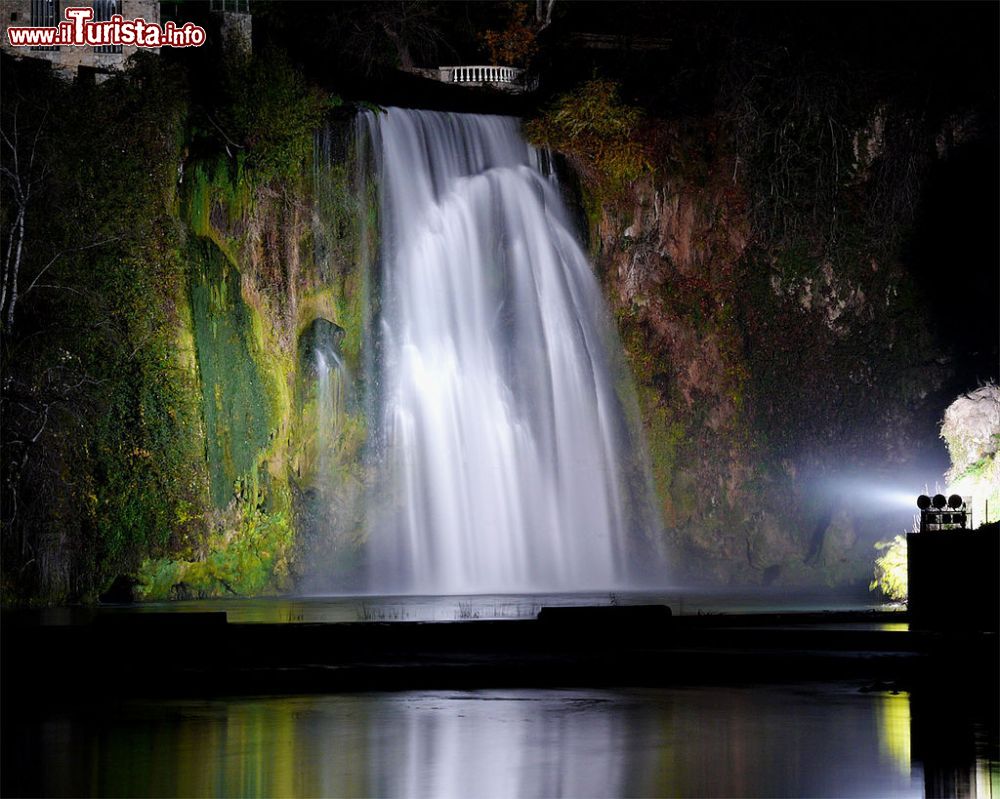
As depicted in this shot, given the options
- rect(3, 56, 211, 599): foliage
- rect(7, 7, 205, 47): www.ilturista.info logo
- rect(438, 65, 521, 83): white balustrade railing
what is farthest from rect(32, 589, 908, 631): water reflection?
rect(438, 65, 521, 83): white balustrade railing

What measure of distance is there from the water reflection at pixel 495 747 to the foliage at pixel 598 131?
22.1m

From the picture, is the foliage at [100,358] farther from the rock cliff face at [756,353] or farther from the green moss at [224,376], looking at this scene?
the rock cliff face at [756,353]

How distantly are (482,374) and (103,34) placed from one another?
10488mm

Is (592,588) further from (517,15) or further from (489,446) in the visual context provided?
(517,15)

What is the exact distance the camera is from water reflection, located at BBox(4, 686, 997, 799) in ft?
37.4

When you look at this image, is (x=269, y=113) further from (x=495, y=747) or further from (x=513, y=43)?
(x=495, y=747)

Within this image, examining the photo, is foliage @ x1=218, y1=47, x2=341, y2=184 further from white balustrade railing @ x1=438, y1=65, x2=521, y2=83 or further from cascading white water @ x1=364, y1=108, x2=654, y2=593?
white balustrade railing @ x1=438, y1=65, x2=521, y2=83

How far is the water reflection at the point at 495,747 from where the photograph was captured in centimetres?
1141

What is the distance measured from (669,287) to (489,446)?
637 cm

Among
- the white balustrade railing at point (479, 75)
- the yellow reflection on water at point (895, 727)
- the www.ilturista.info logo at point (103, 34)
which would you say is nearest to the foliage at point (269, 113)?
the www.ilturista.info logo at point (103, 34)

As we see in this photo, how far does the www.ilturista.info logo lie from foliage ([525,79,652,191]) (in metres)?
7.75

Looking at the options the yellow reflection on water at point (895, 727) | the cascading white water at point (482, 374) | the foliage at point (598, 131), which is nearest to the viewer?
the yellow reflection on water at point (895, 727)

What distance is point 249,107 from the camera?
33.2 meters

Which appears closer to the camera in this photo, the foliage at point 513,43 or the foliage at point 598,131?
the foliage at point 598,131
